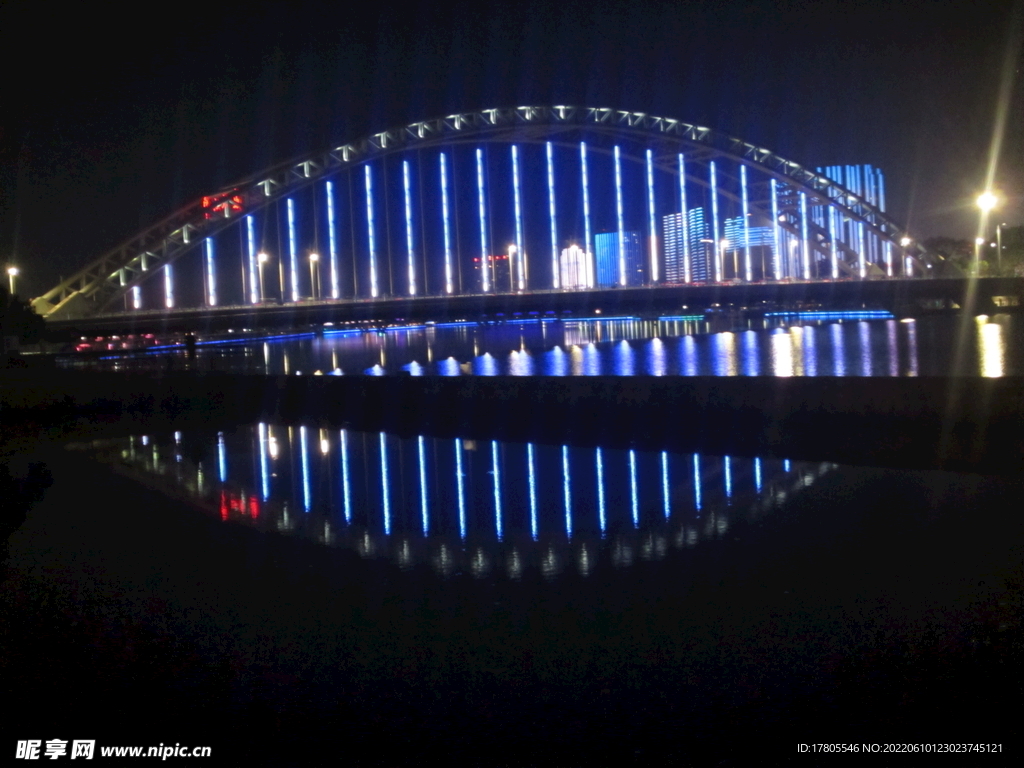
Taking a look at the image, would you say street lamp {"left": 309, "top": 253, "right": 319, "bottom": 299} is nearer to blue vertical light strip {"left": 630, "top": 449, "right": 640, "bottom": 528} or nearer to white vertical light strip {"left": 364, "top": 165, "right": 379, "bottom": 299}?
white vertical light strip {"left": 364, "top": 165, "right": 379, "bottom": 299}

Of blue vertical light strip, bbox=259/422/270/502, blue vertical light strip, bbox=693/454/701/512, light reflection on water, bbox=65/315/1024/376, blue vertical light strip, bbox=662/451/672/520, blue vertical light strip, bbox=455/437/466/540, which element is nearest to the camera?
blue vertical light strip, bbox=455/437/466/540

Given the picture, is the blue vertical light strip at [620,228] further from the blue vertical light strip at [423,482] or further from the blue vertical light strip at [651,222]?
the blue vertical light strip at [423,482]

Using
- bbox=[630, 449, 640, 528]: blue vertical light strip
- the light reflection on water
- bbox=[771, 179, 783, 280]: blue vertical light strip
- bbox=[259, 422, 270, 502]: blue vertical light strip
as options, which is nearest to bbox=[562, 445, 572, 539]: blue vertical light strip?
bbox=[630, 449, 640, 528]: blue vertical light strip

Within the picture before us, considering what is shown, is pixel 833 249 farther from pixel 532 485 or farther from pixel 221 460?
pixel 532 485

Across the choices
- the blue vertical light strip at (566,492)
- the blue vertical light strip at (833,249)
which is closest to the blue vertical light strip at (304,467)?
the blue vertical light strip at (566,492)

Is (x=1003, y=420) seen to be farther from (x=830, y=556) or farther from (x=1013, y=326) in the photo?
(x=1013, y=326)

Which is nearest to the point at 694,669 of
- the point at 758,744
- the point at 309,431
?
the point at 758,744
